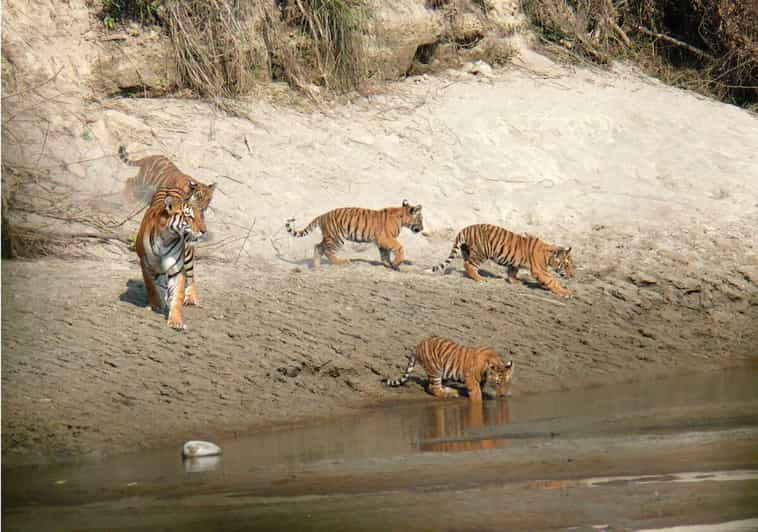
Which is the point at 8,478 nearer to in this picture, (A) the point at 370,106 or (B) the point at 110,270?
(B) the point at 110,270

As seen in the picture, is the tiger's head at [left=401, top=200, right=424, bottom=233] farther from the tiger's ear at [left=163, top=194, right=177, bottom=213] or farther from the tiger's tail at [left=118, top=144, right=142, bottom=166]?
the tiger's ear at [left=163, top=194, right=177, bottom=213]

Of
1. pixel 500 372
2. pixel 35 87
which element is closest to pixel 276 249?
pixel 35 87

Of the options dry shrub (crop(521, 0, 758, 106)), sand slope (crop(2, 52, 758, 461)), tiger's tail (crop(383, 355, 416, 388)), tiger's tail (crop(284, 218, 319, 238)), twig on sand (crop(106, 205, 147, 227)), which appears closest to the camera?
sand slope (crop(2, 52, 758, 461))

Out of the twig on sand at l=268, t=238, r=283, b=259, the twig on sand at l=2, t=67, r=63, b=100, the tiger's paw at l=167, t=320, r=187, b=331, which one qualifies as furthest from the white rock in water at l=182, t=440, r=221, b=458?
the twig on sand at l=2, t=67, r=63, b=100

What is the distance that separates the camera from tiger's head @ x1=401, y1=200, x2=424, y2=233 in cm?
1366

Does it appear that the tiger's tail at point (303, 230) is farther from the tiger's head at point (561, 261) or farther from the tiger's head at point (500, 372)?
the tiger's head at point (500, 372)

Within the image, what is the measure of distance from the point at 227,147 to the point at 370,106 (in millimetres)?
2148

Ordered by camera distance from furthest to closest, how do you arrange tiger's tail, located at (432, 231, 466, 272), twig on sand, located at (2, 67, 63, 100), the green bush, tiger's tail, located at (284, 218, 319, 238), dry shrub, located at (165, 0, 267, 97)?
the green bush
dry shrub, located at (165, 0, 267, 97)
twig on sand, located at (2, 67, 63, 100)
tiger's tail, located at (284, 218, 319, 238)
tiger's tail, located at (432, 231, 466, 272)


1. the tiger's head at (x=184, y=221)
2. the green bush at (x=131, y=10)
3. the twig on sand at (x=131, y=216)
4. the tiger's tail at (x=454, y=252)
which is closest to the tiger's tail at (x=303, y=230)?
the tiger's tail at (x=454, y=252)

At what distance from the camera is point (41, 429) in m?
9.17

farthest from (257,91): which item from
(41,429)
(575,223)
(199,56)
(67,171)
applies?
(41,429)

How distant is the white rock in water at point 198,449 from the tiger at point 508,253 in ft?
16.6

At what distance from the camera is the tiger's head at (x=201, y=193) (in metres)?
13.3

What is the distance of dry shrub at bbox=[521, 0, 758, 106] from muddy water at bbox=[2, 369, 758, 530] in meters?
9.61
